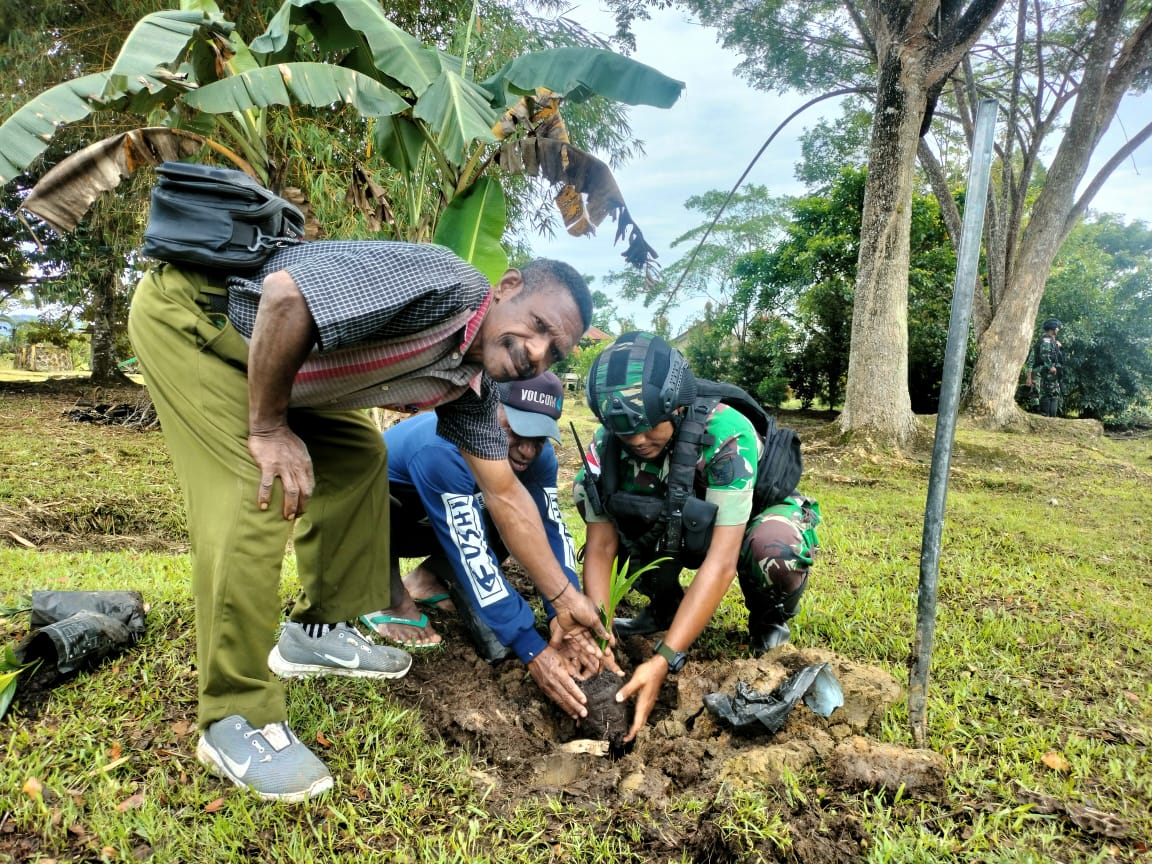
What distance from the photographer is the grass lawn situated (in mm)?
1829

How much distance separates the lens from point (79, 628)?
2.47 m

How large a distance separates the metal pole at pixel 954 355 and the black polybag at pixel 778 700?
0.97 feet

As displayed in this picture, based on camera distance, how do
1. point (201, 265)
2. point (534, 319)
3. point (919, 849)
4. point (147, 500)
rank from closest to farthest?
point (919, 849), point (201, 265), point (534, 319), point (147, 500)

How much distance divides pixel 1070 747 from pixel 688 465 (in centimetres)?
153

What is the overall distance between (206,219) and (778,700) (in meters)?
2.25

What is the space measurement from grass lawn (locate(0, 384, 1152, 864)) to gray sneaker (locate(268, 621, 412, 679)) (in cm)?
7

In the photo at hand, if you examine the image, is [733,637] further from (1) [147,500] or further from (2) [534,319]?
(1) [147,500]

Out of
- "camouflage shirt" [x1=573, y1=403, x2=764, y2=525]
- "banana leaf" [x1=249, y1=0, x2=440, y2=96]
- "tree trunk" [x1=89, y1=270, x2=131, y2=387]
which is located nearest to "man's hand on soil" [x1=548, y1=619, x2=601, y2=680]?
"camouflage shirt" [x1=573, y1=403, x2=764, y2=525]

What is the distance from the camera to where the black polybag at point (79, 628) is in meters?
2.40

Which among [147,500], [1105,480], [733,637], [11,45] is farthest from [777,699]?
[11,45]

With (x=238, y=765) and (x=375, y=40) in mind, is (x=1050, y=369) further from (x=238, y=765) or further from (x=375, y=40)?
(x=238, y=765)

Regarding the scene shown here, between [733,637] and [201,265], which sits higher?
[201,265]

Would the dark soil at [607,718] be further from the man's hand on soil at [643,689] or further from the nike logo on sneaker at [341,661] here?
the nike logo on sneaker at [341,661]

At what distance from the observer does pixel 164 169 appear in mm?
1887
